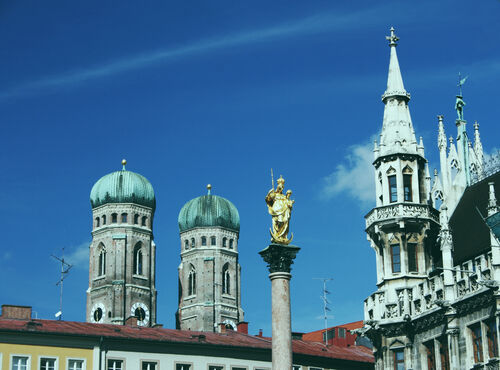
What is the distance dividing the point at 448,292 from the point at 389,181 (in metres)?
10.9

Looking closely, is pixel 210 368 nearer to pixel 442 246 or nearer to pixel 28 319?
pixel 28 319

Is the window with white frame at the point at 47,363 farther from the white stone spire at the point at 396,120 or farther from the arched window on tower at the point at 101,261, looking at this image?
the arched window on tower at the point at 101,261

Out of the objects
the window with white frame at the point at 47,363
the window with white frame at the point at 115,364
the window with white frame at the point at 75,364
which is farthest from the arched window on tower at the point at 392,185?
the window with white frame at the point at 47,363

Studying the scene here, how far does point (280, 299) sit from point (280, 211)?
4306mm

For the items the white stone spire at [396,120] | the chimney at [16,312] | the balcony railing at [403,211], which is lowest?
the chimney at [16,312]

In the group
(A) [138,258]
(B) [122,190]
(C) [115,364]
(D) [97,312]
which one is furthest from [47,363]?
(B) [122,190]

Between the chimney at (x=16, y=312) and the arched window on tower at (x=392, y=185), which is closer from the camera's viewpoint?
the arched window on tower at (x=392, y=185)

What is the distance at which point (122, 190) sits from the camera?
191 meters

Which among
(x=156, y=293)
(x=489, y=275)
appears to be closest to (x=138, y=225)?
(x=156, y=293)

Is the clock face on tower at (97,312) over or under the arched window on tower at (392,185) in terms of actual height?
over

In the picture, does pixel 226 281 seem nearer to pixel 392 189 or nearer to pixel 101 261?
pixel 101 261

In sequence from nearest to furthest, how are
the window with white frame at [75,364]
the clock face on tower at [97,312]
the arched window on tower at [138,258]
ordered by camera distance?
1. the window with white frame at [75,364]
2. the clock face on tower at [97,312]
3. the arched window on tower at [138,258]

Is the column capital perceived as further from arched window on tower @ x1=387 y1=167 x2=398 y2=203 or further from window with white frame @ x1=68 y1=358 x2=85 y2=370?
window with white frame @ x1=68 y1=358 x2=85 y2=370

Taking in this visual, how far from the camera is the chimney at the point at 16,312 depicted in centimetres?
8756
